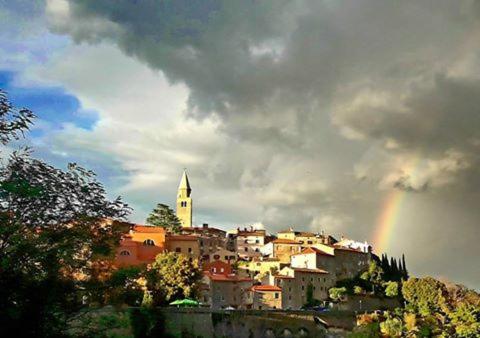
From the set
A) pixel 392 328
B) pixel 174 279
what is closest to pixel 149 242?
pixel 174 279

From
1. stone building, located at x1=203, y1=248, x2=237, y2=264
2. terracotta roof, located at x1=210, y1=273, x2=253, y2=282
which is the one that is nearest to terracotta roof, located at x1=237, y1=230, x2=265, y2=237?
stone building, located at x1=203, y1=248, x2=237, y2=264

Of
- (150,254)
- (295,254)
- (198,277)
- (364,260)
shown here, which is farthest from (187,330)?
(364,260)

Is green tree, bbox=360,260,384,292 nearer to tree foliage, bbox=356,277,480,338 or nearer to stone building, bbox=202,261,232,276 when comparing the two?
Answer: tree foliage, bbox=356,277,480,338

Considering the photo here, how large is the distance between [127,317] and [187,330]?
8877 mm

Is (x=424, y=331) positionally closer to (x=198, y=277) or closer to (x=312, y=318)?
(x=312, y=318)

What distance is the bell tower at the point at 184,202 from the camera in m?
159

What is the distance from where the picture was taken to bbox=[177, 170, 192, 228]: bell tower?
159 meters

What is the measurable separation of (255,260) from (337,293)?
19.7m

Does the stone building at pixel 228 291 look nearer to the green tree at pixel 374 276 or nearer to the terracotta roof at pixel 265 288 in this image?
the terracotta roof at pixel 265 288

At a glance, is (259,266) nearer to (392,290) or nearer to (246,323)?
(392,290)

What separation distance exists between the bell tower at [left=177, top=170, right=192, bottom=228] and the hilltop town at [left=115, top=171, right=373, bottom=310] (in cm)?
1692

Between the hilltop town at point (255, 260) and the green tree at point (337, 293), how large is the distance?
267cm

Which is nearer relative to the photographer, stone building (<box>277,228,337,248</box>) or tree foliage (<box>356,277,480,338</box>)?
tree foliage (<box>356,277,480,338</box>)

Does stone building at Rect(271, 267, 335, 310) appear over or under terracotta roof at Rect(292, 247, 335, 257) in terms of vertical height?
Result: under
